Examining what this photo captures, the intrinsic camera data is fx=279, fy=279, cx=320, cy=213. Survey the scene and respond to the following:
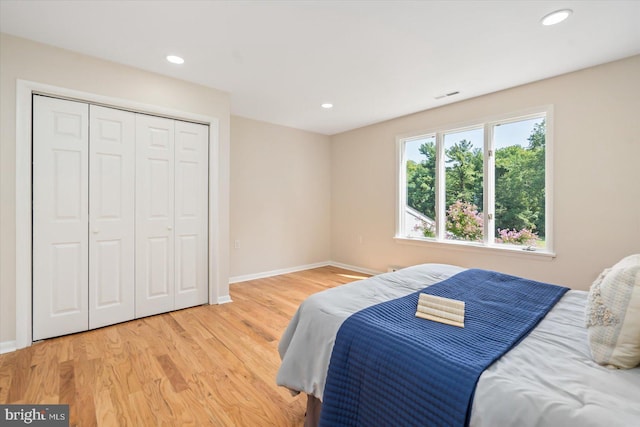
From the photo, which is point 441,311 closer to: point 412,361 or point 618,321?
point 412,361

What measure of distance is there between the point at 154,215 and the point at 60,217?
745 millimetres

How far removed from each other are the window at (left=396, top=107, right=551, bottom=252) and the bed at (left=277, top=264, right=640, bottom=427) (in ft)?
6.06

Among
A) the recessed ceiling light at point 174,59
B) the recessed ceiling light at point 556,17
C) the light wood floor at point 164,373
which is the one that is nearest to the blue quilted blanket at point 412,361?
the light wood floor at point 164,373

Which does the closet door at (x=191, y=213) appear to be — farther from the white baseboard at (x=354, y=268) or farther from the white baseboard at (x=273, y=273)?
the white baseboard at (x=354, y=268)

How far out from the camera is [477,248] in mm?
3541

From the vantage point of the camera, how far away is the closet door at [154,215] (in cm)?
293

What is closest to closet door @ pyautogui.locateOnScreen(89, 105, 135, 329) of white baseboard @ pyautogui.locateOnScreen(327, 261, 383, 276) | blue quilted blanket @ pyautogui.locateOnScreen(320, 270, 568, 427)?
blue quilted blanket @ pyautogui.locateOnScreen(320, 270, 568, 427)

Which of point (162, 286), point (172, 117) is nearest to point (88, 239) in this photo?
point (162, 286)

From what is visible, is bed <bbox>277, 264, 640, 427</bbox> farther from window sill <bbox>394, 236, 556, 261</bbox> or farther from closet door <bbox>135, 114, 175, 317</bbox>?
closet door <bbox>135, 114, 175, 317</bbox>

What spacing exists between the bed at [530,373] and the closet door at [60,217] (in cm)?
228

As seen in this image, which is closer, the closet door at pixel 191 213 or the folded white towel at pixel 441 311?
the folded white towel at pixel 441 311

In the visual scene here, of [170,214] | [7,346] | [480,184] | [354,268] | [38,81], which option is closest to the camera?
[7,346]

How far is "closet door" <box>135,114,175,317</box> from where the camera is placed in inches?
115

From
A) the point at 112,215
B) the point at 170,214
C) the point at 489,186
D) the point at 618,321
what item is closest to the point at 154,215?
the point at 170,214
